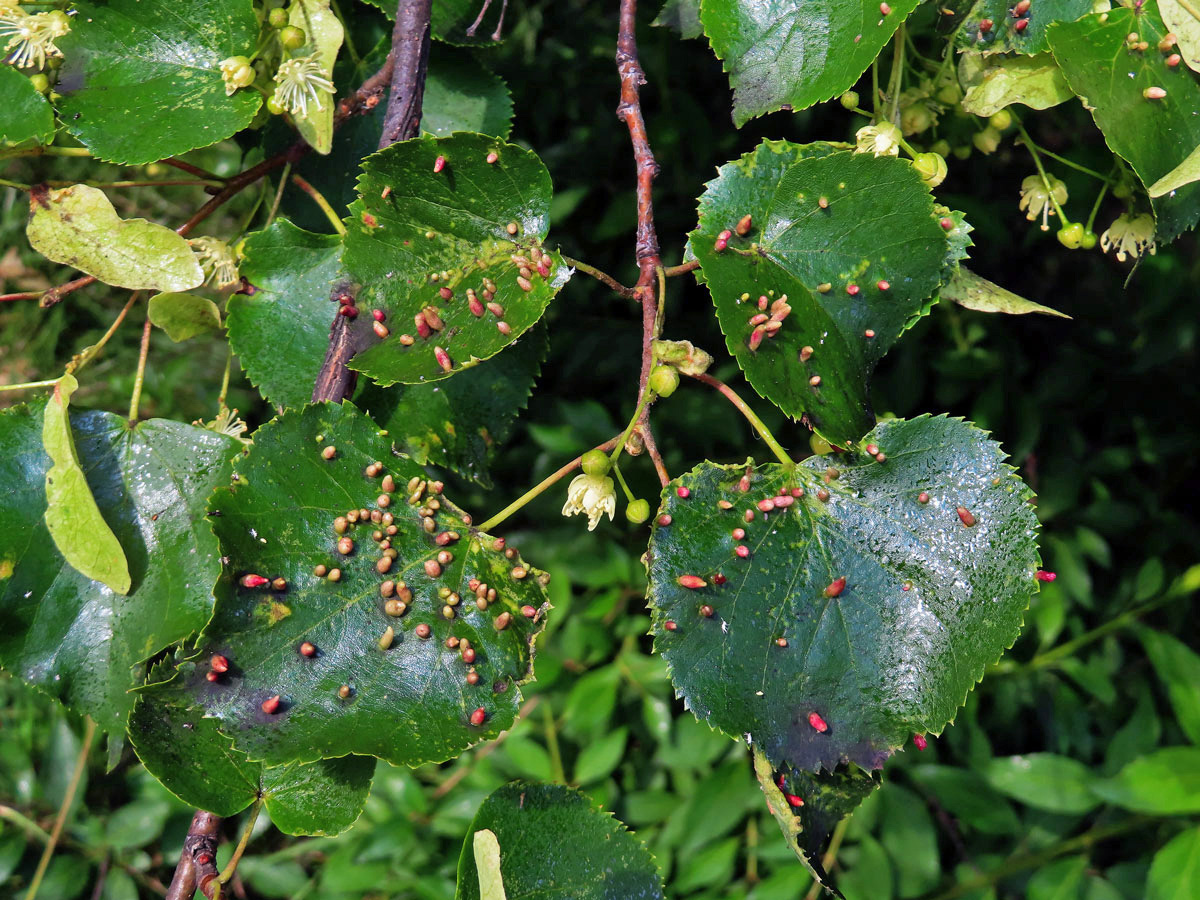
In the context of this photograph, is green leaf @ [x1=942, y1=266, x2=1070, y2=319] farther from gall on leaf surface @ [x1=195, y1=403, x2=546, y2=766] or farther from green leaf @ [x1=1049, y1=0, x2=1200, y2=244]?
gall on leaf surface @ [x1=195, y1=403, x2=546, y2=766]

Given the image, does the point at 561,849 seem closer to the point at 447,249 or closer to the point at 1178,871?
the point at 447,249

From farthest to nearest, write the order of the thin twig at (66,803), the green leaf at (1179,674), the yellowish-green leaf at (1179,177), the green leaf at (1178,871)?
the thin twig at (66,803), the green leaf at (1179,674), the green leaf at (1178,871), the yellowish-green leaf at (1179,177)

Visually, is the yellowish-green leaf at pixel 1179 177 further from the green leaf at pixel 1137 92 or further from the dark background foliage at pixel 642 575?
the dark background foliage at pixel 642 575

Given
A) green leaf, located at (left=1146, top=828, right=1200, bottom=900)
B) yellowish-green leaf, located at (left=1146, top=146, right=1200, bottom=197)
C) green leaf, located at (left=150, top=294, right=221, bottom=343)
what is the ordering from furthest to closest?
green leaf, located at (left=1146, top=828, right=1200, bottom=900), green leaf, located at (left=150, top=294, right=221, bottom=343), yellowish-green leaf, located at (left=1146, top=146, right=1200, bottom=197)

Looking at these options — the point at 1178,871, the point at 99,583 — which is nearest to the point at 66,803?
the point at 99,583

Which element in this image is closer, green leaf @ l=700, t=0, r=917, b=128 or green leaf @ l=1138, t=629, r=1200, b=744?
green leaf @ l=700, t=0, r=917, b=128

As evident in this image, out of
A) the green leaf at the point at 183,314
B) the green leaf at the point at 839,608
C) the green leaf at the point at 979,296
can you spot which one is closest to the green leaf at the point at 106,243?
the green leaf at the point at 183,314

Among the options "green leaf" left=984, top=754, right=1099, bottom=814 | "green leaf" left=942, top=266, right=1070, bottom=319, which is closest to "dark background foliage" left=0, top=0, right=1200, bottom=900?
"green leaf" left=984, top=754, right=1099, bottom=814

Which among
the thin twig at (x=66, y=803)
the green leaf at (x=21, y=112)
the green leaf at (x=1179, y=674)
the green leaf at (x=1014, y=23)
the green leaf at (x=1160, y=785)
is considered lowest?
the thin twig at (x=66, y=803)
